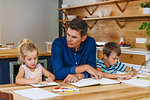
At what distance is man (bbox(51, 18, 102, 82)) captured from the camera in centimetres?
197

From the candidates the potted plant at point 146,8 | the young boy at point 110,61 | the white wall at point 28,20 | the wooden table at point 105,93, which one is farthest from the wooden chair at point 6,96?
the white wall at point 28,20

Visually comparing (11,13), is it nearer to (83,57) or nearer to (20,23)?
(20,23)

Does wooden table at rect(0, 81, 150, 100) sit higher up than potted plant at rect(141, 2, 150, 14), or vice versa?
potted plant at rect(141, 2, 150, 14)

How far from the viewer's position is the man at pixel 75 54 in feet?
6.48

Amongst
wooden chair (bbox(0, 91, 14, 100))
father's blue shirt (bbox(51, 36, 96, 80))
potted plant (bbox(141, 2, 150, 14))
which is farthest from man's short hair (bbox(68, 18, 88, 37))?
potted plant (bbox(141, 2, 150, 14))

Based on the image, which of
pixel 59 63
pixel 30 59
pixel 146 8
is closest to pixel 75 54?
pixel 59 63

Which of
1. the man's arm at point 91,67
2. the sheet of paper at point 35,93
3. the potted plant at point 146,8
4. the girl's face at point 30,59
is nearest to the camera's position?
the sheet of paper at point 35,93

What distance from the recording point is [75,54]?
2.16m

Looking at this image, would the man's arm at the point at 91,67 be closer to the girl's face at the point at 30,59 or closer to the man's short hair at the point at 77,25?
the man's short hair at the point at 77,25

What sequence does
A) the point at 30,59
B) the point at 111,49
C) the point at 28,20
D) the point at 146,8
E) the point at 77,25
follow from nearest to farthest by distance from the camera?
1. the point at 77,25
2. the point at 30,59
3. the point at 111,49
4. the point at 146,8
5. the point at 28,20

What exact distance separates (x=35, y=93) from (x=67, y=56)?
80cm

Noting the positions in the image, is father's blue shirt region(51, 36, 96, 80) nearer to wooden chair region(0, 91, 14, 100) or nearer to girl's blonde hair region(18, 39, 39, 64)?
girl's blonde hair region(18, 39, 39, 64)

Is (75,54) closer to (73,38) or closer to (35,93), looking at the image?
(73,38)

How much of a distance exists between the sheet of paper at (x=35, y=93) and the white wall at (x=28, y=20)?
194 inches
